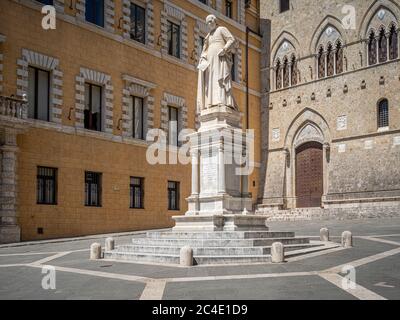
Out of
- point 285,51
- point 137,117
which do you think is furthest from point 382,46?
point 137,117

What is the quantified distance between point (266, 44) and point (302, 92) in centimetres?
593

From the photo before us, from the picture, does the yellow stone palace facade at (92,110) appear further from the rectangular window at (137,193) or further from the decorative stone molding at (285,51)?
the decorative stone molding at (285,51)

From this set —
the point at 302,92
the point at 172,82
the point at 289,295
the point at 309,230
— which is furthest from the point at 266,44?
the point at 289,295

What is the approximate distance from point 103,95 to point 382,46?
18.7m

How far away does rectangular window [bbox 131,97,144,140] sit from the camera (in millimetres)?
30859

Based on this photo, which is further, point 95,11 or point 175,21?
point 175,21

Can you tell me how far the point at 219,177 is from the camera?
16672 millimetres

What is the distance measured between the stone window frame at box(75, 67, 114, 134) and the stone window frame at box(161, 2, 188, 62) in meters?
5.51

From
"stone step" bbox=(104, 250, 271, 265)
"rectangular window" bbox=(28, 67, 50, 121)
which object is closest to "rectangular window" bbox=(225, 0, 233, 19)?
"rectangular window" bbox=(28, 67, 50, 121)

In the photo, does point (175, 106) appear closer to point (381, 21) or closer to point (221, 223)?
point (381, 21)

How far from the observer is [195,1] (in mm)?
35750

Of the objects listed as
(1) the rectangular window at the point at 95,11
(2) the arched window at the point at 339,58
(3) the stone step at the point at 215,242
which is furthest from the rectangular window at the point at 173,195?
(3) the stone step at the point at 215,242
